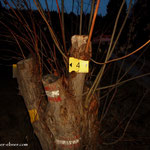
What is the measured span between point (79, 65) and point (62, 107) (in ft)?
1.26

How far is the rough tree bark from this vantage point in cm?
102

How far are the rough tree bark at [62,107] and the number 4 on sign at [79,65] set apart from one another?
1.2 inches

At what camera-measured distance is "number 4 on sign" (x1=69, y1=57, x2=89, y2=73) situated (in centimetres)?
93

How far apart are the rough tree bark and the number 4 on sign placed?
3 centimetres

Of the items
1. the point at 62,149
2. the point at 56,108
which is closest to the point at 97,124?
the point at 62,149

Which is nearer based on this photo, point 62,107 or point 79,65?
point 79,65

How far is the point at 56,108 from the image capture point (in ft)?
3.52

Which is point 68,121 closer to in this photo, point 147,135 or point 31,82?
point 31,82

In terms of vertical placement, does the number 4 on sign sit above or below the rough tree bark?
above

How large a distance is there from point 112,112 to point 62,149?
1.84m

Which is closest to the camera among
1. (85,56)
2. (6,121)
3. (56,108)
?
(85,56)

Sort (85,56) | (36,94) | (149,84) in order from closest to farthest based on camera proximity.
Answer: (85,56) → (36,94) → (149,84)

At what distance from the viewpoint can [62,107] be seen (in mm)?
1070

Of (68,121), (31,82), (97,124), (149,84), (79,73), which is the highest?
(79,73)
